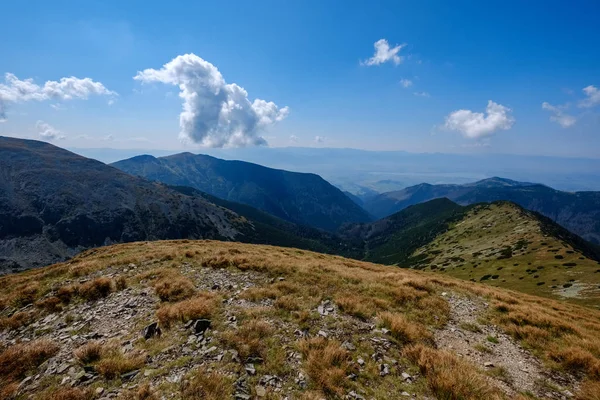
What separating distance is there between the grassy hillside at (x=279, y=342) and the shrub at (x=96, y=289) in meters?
0.10

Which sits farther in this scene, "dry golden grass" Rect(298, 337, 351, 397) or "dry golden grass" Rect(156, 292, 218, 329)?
"dry golden grass" Rect(156, 292, 218, 329)

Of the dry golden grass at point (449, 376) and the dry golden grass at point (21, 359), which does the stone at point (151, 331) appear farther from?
the dry golden grass at point (449, 376)

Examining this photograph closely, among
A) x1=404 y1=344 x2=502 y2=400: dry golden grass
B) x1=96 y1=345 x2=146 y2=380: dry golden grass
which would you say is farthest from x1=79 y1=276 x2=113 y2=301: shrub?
x1=404 y1=344 x2=502 y2=400: dry golden grass

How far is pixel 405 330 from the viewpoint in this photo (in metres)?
11.9

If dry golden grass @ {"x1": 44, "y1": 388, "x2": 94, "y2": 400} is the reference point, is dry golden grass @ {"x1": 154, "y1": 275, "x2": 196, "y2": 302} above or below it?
below

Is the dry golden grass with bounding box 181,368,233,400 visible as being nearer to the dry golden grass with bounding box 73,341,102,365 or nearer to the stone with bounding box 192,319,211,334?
the stone with bounding box 192,319,211,334

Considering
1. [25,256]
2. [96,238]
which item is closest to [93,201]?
[96,238]

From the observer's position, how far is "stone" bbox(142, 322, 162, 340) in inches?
443

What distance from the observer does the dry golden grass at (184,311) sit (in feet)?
40.3

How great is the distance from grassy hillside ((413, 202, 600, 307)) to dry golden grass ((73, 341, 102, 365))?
186ft

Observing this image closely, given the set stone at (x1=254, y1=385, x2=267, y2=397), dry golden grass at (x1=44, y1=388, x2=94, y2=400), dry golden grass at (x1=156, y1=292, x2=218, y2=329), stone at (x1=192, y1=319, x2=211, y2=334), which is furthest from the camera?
dry golden grass at (x1=156, y1=292, x2=218, y2=329)

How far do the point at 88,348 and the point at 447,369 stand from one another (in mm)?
12986

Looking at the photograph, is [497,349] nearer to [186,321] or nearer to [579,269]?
[186,321]

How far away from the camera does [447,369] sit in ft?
30.1
